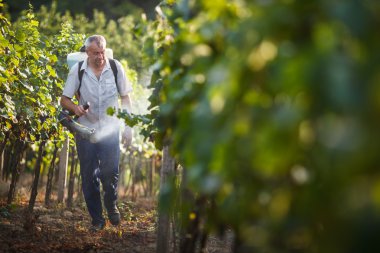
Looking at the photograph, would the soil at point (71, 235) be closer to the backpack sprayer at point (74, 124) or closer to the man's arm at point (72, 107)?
the backpack sprayer at point (74, 124)

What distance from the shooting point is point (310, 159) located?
1416 mm

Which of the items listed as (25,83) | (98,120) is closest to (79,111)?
(98,120)

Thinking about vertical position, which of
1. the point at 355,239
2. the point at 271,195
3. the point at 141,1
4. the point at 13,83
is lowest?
the point at 355,239

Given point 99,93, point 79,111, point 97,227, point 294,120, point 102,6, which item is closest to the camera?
point 294,120

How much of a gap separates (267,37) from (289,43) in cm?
6

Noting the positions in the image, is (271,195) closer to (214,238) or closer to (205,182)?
(205,182)

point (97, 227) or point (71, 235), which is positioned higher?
point (97, 227)

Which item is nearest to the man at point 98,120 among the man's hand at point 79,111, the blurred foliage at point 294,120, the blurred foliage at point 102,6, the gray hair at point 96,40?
the gray hair at point 96,40

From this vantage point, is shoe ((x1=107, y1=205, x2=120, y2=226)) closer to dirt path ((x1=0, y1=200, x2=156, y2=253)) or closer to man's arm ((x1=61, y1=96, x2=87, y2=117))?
dirt path ((x1=0, y1=200, x2=156, y2=253))

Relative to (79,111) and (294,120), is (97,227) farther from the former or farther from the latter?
(294,120)

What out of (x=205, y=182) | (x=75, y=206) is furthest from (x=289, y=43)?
(x=75, y=206)

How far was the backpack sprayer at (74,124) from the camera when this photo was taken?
17.8ft

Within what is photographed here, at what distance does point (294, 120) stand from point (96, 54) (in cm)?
468

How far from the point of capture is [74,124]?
5.46 m
